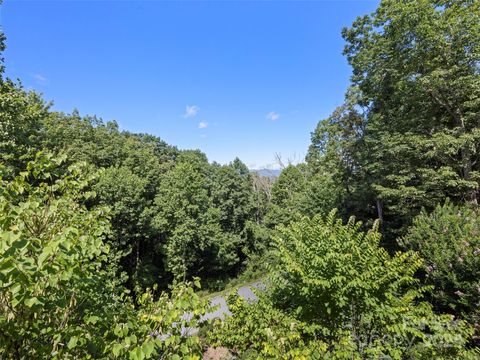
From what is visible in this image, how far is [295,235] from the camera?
573cm

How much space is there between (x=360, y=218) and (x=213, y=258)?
13.6 meters

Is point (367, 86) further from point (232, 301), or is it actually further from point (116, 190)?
point (116, 190)

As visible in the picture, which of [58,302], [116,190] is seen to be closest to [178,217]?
[116,190]

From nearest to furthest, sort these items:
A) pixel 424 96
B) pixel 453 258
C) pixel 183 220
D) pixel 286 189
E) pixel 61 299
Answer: pixel 61 299, pixel 453 258, pixel 424 96, pixel 183 220, pixel 286 189

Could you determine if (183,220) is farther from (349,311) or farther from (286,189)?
(349,311)

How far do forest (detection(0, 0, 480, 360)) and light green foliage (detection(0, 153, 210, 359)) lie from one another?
0.04ft

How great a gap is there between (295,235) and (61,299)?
4.61 meters

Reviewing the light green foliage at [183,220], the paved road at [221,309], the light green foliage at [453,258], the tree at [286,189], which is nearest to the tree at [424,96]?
the light green foliage at [453,258]

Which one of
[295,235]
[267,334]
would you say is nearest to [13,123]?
[295,235]

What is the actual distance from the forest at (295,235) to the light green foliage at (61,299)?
1 centimetres

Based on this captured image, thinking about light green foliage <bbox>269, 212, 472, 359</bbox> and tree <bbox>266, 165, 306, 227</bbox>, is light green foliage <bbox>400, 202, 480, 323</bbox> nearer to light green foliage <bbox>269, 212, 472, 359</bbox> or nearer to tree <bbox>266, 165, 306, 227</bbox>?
light green foliage <bbox>269, 212, 472, 359</bbox>

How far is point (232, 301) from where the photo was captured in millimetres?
6102

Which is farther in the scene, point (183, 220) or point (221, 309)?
point (183, 220)

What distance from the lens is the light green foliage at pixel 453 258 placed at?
20.7ft
